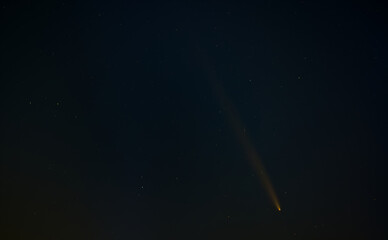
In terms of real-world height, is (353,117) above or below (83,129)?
below

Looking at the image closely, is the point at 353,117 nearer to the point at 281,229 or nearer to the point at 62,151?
the point at 281,229

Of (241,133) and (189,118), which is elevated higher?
(189,118)

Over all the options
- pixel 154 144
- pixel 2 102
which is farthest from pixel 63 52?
pixel 154 144

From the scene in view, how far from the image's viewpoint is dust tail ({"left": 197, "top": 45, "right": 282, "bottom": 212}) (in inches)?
41.9

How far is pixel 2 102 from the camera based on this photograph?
109cm

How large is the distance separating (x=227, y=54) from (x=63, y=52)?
20.4 inches

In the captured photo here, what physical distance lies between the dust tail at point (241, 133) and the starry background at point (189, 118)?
0.02 m

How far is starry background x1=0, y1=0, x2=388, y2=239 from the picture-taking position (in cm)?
106

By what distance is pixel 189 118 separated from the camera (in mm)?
1081

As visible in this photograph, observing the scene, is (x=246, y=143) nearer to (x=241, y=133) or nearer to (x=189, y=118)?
(x=241, y=133)

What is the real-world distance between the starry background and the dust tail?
0.6 inches

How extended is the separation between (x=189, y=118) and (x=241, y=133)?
0.56ft

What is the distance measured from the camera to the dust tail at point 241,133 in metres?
1.06

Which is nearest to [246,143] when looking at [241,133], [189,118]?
[241,133]
